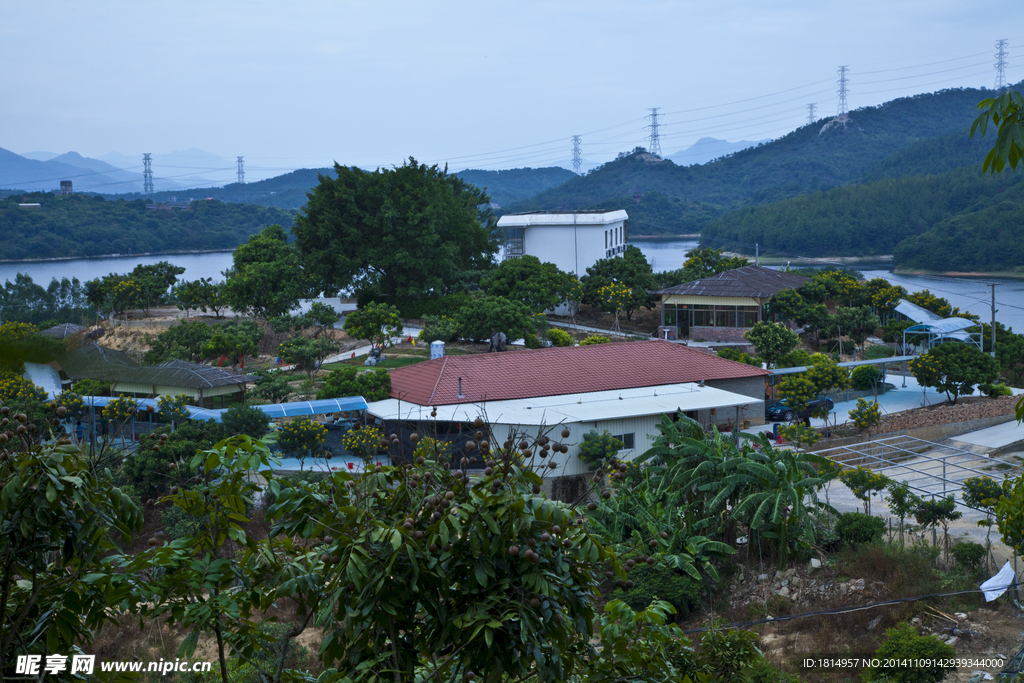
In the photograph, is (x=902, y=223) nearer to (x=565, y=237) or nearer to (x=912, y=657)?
(x=565, y=237)

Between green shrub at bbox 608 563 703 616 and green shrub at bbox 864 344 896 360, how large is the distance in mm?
22752

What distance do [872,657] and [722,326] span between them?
2628cm

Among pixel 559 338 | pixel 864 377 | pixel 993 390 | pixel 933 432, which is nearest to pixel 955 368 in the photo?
pixel 993 390

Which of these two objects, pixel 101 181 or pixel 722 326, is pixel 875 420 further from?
pixel 101 181

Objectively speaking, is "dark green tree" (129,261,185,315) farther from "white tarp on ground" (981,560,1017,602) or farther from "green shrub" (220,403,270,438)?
"white tarp on ground" (981,560,1017,602)

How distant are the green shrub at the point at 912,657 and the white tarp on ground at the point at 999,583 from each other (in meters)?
2.41

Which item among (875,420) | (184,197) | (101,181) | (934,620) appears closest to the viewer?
(934,620)

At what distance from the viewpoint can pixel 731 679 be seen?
263 inches

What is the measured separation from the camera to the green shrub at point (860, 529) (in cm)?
1352

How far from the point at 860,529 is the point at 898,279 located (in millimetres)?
60463

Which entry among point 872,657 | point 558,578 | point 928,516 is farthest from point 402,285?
point 558,578

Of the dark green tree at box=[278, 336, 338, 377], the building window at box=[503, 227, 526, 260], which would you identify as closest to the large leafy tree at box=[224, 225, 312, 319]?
the dark green tree at box=[278, 336, 338, 377]

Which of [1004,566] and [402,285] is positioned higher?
[402,285]

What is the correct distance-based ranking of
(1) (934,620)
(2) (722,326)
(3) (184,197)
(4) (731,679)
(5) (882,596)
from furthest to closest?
(3) (184,197) < (2) (722,326) < (5) (882,596) < (1) (934,620) < (4) (731,679)
